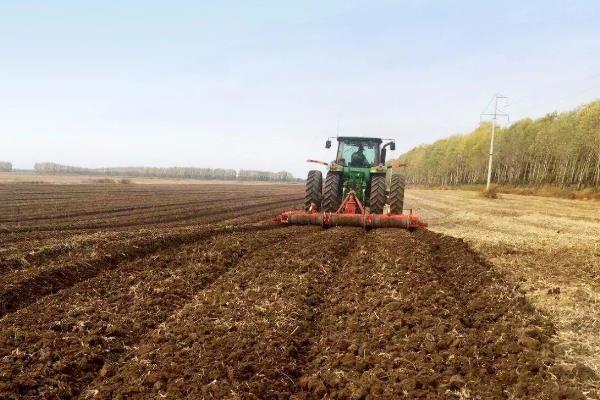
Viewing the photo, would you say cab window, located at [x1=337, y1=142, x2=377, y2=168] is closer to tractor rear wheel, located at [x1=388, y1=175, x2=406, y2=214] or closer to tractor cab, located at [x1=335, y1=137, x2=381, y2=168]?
tractor cab, located at [x1=335, y1=137, x2=381, y2=168]

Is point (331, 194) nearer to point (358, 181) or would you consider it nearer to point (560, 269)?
point (358, 181)

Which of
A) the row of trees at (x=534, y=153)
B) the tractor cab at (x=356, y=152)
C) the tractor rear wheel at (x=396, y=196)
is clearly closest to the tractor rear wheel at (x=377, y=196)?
the tractor rear wheel at (x=396, y=196)

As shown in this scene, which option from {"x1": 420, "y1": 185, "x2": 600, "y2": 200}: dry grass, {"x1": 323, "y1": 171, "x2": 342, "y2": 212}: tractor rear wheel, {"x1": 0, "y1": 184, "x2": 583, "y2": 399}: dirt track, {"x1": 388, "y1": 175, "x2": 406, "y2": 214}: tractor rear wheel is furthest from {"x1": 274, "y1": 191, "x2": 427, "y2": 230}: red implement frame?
{"x1": 420, "y1": 185, "x2": 600, "y2": 200}: dry grass

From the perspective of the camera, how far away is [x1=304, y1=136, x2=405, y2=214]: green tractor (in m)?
13.1

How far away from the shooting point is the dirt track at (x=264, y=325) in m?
3.69

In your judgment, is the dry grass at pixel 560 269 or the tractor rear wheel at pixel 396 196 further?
the tractor rear wheel at pixel 396 196

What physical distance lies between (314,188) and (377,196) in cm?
196

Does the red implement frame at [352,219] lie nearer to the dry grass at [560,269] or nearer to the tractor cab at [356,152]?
the dry grass at [560,269]

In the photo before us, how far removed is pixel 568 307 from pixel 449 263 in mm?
2603

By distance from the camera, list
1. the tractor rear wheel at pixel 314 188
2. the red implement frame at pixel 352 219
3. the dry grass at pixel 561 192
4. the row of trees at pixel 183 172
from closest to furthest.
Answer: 1. the red implement frame at pixel 352 219
2. the tractor rear wheel at pixel 314 188
3. the dry grass at pixel 561 192
4. the row of trees at pixel 183 172

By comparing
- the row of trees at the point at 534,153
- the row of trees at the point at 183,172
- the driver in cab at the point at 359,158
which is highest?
the row of trees at the point at 534,153

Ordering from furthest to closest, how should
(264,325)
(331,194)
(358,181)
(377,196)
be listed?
(358,181)
(331,194)
(377,196)
(264,325)

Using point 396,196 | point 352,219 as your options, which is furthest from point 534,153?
point 352,219

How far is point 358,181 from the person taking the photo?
13875mm
